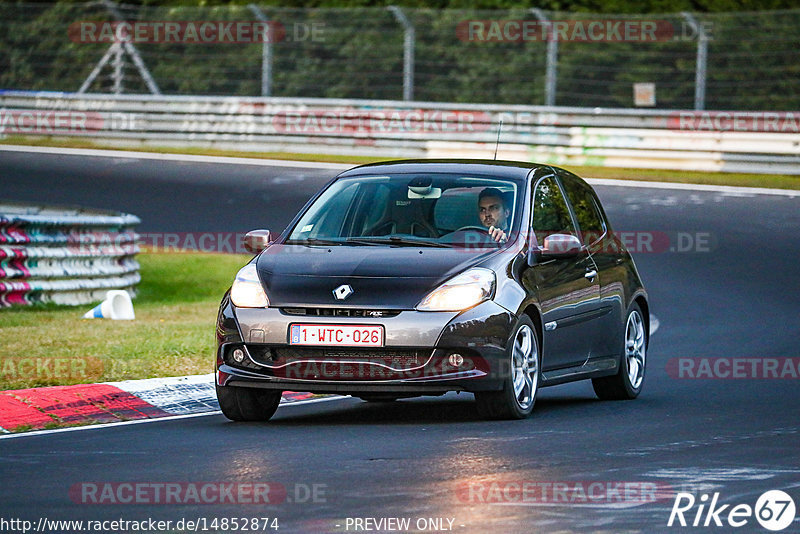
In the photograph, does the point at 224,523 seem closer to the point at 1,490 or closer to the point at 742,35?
the point at 1,490

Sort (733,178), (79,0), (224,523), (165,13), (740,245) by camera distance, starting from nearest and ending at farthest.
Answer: (224,523) → (740,245) → (733,178) → (165,13) → (79,0)

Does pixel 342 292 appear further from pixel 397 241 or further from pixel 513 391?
pixel 513 391

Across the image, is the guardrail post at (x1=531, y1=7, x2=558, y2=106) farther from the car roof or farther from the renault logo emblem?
the renault logo emblem

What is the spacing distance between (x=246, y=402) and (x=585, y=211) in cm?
300

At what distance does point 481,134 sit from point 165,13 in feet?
26.6

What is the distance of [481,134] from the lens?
27.8 m

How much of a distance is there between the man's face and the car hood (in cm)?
44

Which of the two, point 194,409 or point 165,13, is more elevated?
point 165,13

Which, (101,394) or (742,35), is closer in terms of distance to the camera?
(101,394)

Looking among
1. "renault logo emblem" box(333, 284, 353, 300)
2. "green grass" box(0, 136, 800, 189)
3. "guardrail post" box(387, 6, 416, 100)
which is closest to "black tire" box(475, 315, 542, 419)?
"renault logo emblem" box(333, 284, 353, 300)

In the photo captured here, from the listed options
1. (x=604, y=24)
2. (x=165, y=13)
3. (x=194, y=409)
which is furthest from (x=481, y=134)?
(x=194, y=409)

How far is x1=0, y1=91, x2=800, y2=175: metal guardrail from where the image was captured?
26.0m

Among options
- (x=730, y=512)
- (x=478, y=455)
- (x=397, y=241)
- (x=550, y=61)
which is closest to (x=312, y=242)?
(x=397, y=241)

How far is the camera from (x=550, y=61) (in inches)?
1095
